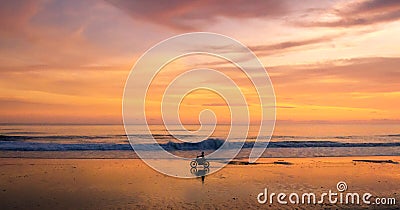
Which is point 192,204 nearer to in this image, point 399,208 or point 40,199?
point 40,199

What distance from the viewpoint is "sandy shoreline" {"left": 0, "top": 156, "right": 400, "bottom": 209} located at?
11859 millimetres

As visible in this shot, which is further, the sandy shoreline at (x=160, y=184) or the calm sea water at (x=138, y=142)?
the calm sea water at (x=138, y=142)

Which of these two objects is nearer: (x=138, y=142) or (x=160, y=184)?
(x=160, y=184)

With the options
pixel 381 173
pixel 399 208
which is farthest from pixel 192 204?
pixel 381 173

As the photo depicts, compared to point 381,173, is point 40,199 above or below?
below

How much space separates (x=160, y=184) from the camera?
1512 centimetres

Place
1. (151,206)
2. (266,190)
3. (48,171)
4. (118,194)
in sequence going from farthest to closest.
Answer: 1. (48,171)
2. (266,190)
3. (118,194)
4. (151,206)

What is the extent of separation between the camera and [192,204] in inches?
460

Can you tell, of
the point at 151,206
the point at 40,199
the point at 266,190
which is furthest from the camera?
the point at 266,190

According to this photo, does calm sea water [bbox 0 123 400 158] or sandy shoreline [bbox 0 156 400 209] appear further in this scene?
calm sea water [bbox 0 123 400 158]

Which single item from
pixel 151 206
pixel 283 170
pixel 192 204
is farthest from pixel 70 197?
pixel 283 170

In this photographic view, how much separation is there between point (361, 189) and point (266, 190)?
12.1ft

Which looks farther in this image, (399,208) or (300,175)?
(300,175)

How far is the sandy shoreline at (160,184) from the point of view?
38.9ft
